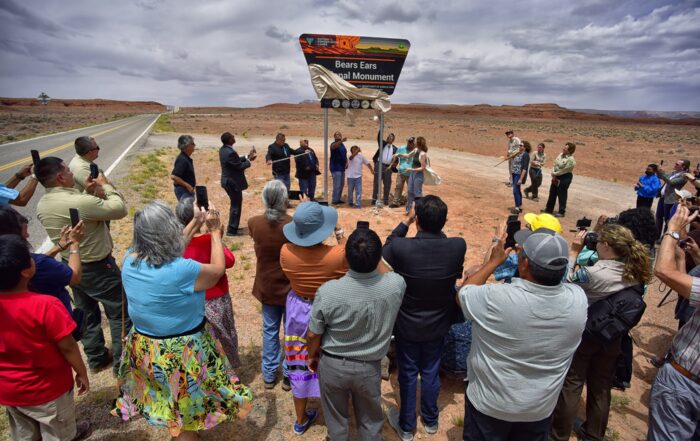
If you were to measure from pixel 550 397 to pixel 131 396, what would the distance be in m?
2.83

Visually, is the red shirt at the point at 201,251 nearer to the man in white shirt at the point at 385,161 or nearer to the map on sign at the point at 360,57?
the map on sign at the point at 360,57

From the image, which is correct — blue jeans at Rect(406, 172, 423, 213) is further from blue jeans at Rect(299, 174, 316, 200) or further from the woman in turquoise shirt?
→ the woman in turquoise shirt

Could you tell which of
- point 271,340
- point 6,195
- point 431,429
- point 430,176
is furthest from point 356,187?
point 6,195

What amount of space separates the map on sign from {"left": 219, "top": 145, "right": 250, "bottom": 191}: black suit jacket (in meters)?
2.97

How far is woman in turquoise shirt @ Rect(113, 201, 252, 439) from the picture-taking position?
2.35 meters

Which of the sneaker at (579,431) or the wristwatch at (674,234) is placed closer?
the wristwatch at (674,234)

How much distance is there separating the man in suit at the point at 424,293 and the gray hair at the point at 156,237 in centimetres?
155

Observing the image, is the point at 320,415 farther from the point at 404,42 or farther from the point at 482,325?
the point at 404,42

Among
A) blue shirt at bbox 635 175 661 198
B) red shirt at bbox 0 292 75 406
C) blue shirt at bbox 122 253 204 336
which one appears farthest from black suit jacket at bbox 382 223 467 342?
blue shirt at bbox 635 175 661 198

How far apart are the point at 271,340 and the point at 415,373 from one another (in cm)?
148

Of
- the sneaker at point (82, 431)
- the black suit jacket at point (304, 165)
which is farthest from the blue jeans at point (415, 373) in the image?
the black suit jacket at point (304, 165)

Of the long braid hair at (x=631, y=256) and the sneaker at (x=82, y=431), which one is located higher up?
the long braid hair at (x=631, y=256)

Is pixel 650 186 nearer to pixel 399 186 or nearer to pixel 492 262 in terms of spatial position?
pixel 399 186

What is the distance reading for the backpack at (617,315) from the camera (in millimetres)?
2703
